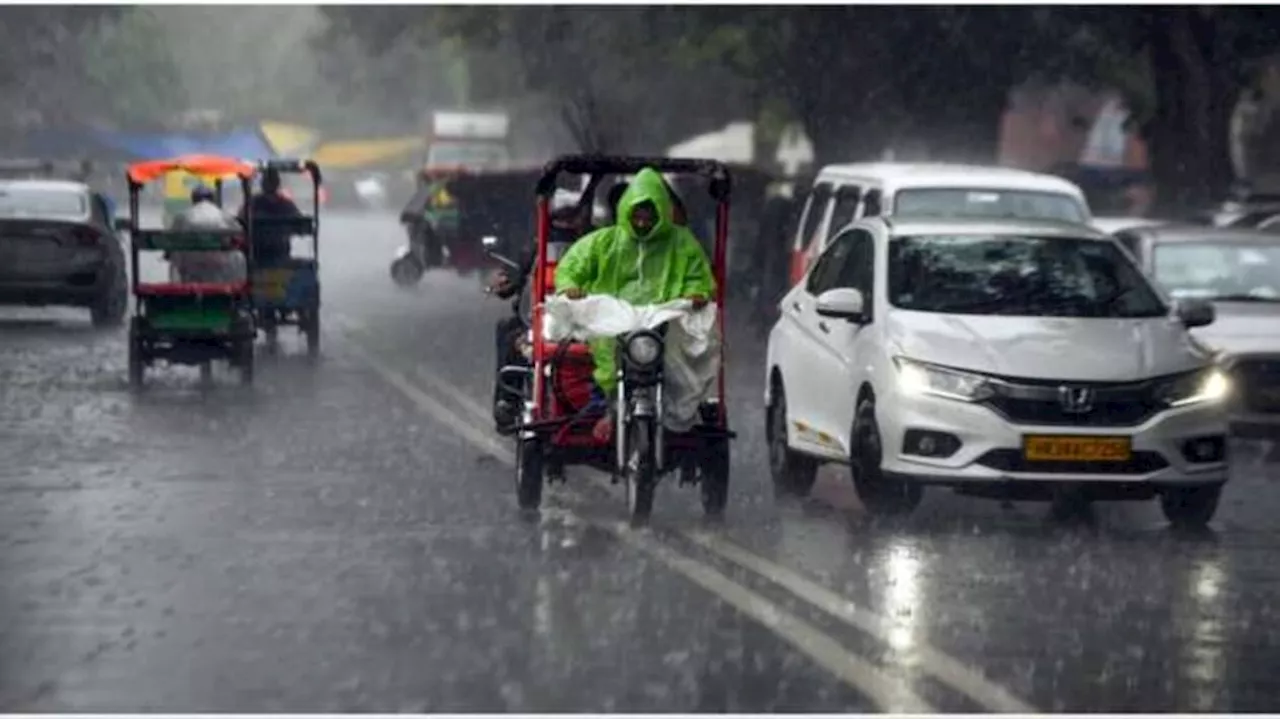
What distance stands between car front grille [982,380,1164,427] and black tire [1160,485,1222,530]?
1.87 feet

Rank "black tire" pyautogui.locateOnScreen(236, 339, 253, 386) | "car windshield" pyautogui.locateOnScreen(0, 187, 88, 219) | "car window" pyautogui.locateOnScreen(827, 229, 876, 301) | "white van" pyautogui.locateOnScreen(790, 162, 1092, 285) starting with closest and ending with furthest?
"car window" pyautogui.locateOnScreen(827, 229, 876, 301) → "white van" pyautogui.locateOnScreen(790, 162, 1092, 285) → "black tire" pyautogui.locateOnScreen(236, 339, 253, 386) → "car windshield" pyautogui.locateOnScreen(0, 187, 88, 219)

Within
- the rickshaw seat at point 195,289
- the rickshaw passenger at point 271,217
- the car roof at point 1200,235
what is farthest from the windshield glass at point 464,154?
the car roof at point 1200,235

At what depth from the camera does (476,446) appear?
19656mm

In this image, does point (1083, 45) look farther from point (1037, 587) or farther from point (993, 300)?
point (1037, 587)

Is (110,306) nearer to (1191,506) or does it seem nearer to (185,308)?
(185,308)

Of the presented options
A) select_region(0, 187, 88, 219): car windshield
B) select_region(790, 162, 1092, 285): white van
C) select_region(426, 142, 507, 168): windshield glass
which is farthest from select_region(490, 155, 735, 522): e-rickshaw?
select_region(426, 142, 507, 168): windshield glass

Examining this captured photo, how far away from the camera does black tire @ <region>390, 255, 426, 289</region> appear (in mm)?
48250

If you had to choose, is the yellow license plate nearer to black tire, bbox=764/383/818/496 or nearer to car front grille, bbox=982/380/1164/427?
car front grille, bbox=982/380/1164/427

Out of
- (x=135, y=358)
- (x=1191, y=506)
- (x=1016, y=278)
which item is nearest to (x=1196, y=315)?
(x=1016, y=278)

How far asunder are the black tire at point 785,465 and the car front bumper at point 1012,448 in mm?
1777

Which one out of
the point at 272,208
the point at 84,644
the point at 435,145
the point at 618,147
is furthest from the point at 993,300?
the point at 435,145

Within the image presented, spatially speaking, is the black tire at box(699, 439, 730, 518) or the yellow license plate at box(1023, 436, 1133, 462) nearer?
the yellow license plate at box(1023, 436, 1133, 462)

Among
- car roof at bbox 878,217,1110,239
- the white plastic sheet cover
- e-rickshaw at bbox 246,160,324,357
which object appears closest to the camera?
the white plastic sheet cover

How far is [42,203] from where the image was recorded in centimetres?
3303
